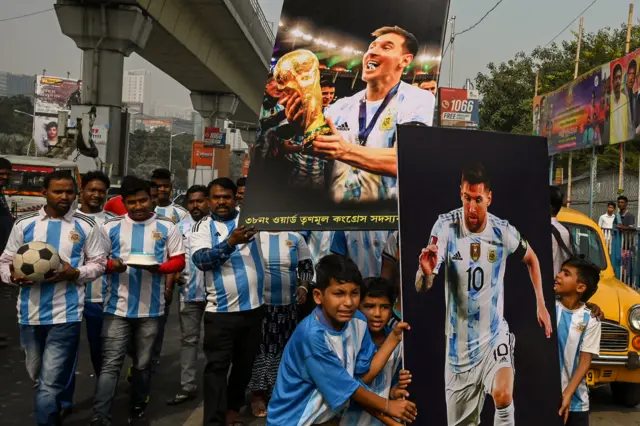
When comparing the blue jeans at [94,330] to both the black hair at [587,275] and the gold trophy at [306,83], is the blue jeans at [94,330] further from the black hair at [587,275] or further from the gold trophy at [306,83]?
the black hair at [587,275]

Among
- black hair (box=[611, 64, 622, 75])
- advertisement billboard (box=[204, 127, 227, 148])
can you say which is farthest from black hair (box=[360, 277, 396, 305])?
advertisement billboard (box=[204, 127, 227, 148])

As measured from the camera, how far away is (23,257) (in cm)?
451

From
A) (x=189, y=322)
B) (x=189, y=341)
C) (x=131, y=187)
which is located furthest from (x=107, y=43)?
(x=131, y=187)

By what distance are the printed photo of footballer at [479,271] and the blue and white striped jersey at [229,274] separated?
7.34 ft

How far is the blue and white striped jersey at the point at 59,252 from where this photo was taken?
4703mm

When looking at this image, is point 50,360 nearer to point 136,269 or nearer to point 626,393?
point 136,269

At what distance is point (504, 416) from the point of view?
311 centimetres

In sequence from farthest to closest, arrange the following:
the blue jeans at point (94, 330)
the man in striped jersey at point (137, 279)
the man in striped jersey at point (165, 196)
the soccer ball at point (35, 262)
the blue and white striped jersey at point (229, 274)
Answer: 1. the man in striped jersey at point (165, 196)
2. the blue jeans at point (94, 330)
3. the man in striped jersey at point (137, 279)
4. the blue and white striped jersey at point (229, 274)
5. the soccer ball at point (35, 262)

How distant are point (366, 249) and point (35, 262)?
2469 mm

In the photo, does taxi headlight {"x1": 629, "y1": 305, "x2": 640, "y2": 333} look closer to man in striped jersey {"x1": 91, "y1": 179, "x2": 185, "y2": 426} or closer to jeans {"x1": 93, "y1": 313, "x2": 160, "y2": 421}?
man in striped jersey {"x1": 91, "y1": 179, "x2": 185, "y2": 426}

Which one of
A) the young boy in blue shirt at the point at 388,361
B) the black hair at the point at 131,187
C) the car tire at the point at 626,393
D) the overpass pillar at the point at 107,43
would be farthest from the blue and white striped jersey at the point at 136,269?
the overpass pillar at the point at 107,43

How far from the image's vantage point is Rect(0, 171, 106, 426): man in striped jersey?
4.66 metres

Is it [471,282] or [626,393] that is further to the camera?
[626,393]

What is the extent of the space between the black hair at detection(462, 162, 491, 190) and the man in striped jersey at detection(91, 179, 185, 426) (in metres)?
2.90
